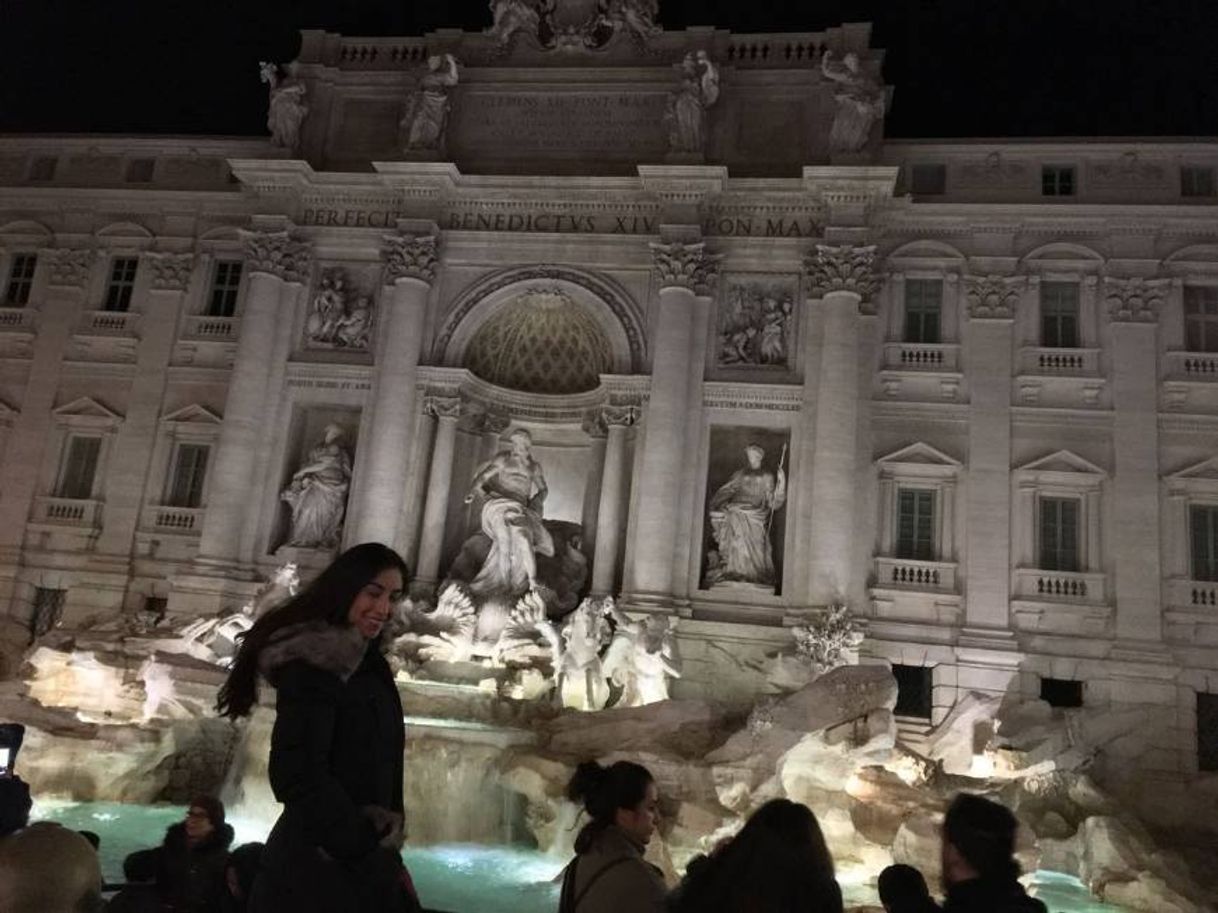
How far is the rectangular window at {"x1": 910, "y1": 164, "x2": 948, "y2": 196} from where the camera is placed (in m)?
21.4

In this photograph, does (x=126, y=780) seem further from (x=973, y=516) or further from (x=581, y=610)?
(x=973, y=516)

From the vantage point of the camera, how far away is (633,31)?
73.6ft

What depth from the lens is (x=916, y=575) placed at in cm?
1961

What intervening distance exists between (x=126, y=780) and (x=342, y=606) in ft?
46.2

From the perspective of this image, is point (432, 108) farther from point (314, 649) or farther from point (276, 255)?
point (314, 649)

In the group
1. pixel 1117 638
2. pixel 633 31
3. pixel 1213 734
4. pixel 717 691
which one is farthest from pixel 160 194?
pixel 1213 734

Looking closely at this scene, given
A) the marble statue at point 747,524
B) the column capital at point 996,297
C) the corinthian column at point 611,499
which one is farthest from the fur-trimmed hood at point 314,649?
the column capital at point 996,297

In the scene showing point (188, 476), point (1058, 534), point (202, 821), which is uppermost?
point (188, 476)

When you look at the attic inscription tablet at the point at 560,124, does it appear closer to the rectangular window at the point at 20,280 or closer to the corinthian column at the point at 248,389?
the corinthian column at the point at 248,389

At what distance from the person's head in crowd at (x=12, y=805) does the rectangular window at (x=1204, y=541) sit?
19824 mm

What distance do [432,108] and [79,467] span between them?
1183 cm

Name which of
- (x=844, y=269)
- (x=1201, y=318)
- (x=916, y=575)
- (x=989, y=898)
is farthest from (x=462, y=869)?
(x=1201, y=318)

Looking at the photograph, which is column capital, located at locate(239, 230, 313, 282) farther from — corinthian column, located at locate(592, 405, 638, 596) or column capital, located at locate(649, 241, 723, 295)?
column capital, located at locate(649, 241, 723, 295)

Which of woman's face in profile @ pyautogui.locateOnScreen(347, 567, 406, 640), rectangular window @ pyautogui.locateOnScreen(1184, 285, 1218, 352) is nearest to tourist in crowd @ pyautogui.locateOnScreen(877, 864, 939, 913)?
woman's face in profile @ pyautogui.locateOnScreen(347, 567, 406, 640)
